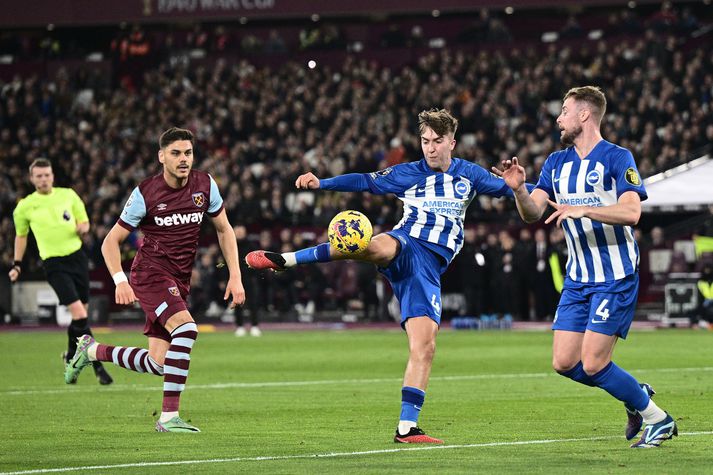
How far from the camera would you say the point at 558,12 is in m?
44.2

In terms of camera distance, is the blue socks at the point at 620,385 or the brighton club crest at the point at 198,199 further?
the brighton club crest at the point at 198,199

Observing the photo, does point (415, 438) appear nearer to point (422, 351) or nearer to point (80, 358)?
point (422, 351)

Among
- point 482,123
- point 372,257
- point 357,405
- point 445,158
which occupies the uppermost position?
point 482,123

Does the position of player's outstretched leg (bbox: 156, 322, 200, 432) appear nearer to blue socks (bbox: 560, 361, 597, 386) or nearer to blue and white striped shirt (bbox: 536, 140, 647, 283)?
blue socks (bbox: 560, 361, 597, 386)

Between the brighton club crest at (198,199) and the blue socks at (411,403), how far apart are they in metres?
2.70

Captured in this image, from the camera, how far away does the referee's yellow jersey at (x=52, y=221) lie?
52.9 ft

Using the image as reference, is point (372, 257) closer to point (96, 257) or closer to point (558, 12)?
point (96, 257)

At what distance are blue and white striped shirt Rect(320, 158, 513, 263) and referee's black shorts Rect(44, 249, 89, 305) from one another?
6.69m

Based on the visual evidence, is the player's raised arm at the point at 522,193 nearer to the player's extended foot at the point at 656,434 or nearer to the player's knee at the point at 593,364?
the player's knee at the point at 593,364

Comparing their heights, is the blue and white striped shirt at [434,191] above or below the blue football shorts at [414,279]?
above

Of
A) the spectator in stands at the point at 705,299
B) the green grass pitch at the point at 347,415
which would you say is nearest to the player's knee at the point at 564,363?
the green grass pitch at the point at 347,415

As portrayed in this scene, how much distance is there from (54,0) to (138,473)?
133 feet

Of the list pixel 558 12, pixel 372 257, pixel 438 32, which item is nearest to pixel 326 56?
pixel 438 32

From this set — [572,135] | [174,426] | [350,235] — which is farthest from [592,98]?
[174,426]
